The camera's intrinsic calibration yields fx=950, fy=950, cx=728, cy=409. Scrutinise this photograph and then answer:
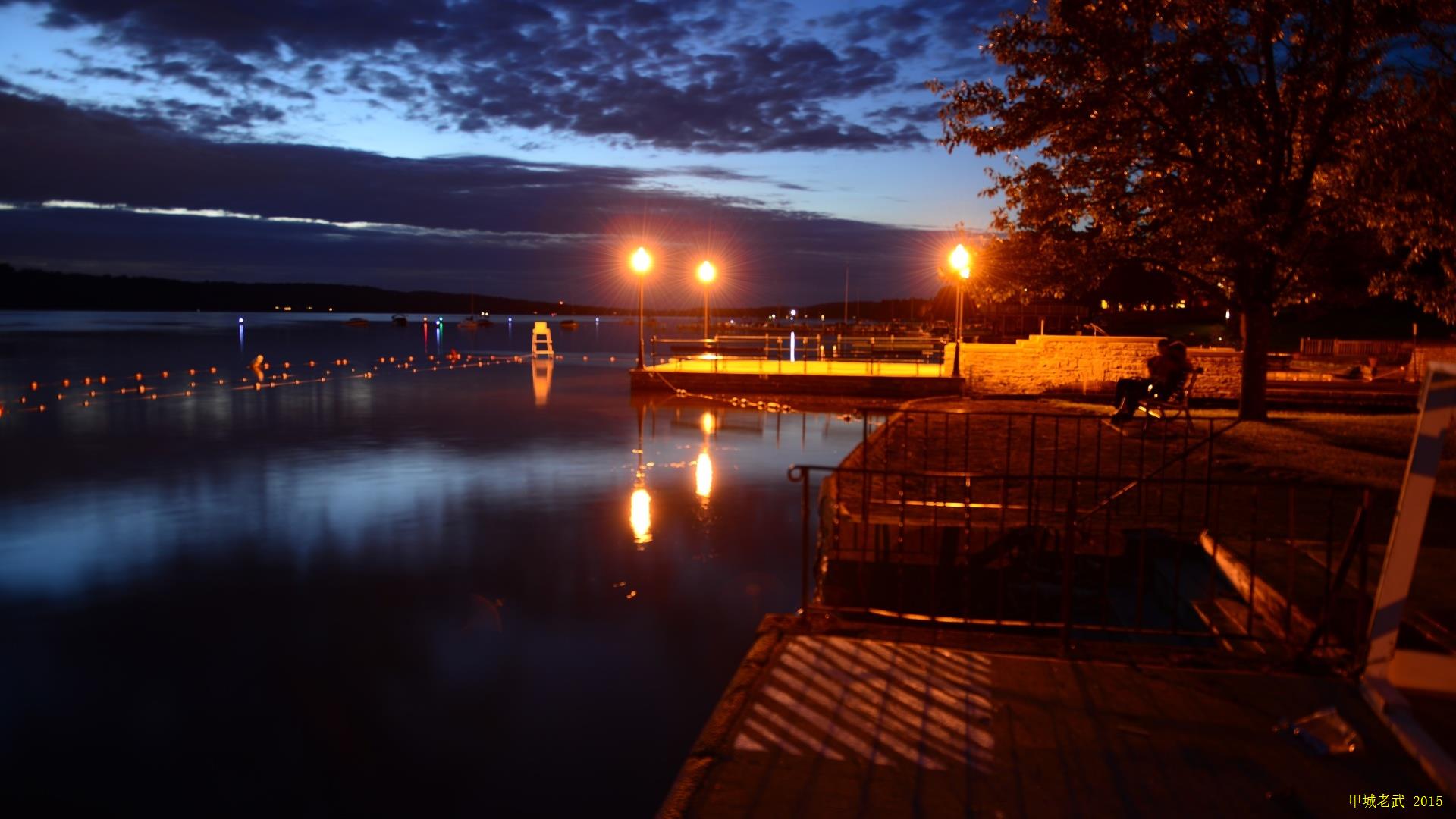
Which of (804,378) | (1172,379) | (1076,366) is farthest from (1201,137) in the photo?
(804,378)

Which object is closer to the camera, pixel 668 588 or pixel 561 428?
pixel 668 588

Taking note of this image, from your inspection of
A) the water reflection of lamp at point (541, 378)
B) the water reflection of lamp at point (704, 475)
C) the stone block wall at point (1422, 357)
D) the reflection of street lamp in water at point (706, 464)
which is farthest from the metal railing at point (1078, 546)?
the water reflection of lamp at point (541, 378)

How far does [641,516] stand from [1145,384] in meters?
8.90

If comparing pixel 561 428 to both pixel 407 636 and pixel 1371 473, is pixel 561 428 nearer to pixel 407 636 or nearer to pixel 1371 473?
pixel 407 636

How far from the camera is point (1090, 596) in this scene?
10.7 meters

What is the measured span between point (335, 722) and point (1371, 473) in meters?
12.3

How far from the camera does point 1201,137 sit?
52.2 ft

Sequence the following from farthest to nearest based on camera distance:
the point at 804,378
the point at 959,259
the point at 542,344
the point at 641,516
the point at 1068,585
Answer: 1. the point at 542,344
2. the point at 804,378
3. the point at 959,259
4. the point at 641,516
5. the point at 1068,585

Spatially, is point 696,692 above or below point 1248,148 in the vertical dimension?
below

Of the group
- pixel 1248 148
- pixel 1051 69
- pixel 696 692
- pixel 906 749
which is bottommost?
pixel 696 692

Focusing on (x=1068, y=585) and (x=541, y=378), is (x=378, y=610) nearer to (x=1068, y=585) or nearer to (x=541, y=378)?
(x=1068, y=585)

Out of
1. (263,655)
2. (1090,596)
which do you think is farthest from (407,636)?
(1090,596)

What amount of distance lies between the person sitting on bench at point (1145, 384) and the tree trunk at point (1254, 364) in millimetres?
1861

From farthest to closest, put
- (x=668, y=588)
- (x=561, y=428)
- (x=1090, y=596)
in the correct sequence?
(x=561, y=428), (x=668, y=588), (x=1090, y=596)
